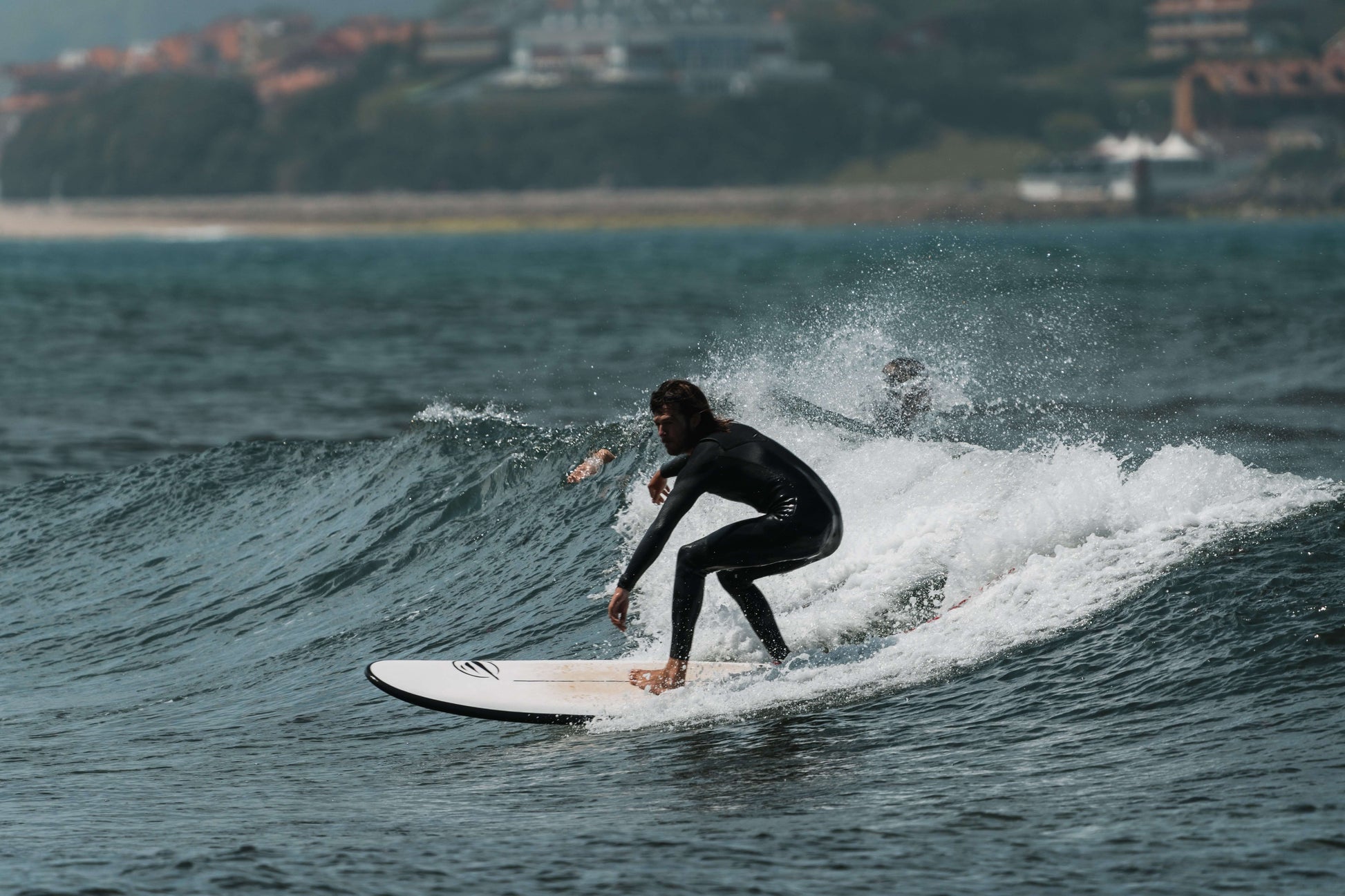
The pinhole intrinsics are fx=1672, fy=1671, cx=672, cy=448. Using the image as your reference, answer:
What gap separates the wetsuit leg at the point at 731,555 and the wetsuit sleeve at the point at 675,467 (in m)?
0.40

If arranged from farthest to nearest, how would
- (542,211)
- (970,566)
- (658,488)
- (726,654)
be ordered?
1. (542,211)
2. (970,566)
3. (726,654)
4. (658,488)

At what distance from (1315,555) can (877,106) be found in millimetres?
184803

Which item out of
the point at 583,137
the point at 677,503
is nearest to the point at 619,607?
the point at 677,503

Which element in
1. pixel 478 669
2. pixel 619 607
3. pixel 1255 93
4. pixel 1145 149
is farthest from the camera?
pixel 1255 93

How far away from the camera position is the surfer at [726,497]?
8.86 meters

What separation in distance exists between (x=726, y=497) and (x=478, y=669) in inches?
69.3

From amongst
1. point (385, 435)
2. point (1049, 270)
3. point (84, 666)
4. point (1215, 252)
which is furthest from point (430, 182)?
point (84, 666)

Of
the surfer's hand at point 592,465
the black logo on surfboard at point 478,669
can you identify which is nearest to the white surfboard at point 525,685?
the black logo on surfboard at point 478,669

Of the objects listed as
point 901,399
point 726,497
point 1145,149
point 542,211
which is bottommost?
point 542,211

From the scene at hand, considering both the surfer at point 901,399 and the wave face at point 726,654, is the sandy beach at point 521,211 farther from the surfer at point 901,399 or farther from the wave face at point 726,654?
the surfer at point 901,399

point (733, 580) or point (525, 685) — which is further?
point (525, 685)

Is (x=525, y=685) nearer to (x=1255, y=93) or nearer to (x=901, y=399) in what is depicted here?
(x=901, y=399)

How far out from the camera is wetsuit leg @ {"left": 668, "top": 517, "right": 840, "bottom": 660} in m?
8.94

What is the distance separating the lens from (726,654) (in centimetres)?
983
